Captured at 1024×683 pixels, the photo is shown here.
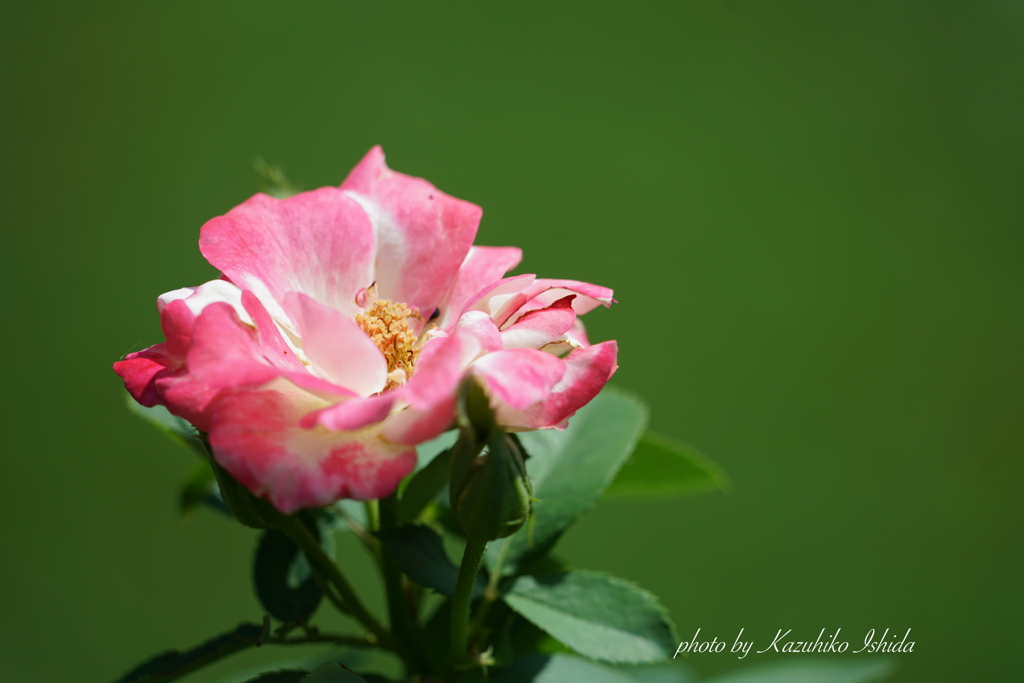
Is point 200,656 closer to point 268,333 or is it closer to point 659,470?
point 268,333

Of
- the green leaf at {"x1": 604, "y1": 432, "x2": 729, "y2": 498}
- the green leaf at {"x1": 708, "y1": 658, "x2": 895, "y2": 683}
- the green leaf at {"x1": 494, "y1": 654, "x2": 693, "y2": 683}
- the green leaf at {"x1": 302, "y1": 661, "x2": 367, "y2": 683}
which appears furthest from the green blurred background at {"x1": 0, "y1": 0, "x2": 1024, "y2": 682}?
the green leaf at {"x1": 302, "y1": 661, "x2": 367, "y2": 683}

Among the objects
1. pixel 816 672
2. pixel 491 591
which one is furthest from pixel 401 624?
pixel 816 672

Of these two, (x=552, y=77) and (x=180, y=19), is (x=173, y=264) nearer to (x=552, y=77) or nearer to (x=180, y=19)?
(x=180, y=19)

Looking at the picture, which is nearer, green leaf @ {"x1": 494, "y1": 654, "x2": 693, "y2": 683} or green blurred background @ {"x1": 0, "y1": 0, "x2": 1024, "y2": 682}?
green leaf @ {"x1": 494, "y1": 654, "x2": 693, "y2": 683}

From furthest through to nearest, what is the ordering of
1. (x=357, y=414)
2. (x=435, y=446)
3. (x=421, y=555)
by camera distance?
(x=435, y=446) < (x=421, y=555) < (x=357, y=414)

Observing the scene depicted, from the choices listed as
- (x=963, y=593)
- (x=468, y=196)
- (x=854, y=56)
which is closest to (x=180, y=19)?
(x=468, y=196)

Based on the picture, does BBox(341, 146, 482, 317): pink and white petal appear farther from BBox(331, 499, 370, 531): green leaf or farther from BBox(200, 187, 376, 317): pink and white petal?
BBox(331, 499, 370, 531): green leaf
